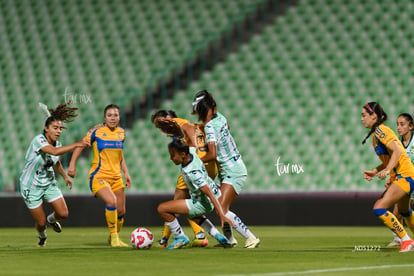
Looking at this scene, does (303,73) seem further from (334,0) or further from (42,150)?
(42,150)

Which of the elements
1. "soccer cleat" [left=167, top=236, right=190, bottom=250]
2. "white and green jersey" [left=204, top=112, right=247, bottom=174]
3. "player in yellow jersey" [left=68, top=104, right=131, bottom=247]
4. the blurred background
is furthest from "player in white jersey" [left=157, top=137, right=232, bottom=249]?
the blurred background

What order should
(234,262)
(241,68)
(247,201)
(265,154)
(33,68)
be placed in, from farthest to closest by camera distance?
(33,68), (241,68), (265,154), (247,201), (234,262)

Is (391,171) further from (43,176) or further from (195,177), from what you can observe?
(43,176)

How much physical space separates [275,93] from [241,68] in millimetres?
1201

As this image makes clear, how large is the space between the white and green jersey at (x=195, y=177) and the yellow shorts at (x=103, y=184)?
1992 millimetres

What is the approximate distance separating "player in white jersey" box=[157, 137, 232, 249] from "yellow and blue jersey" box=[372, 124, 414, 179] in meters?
2.00

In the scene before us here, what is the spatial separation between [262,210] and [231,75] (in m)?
4.17

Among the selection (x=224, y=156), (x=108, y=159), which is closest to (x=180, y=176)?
(x=224, y=156)

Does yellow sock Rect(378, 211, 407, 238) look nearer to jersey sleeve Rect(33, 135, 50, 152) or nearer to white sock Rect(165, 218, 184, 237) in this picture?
white sock Rect(165, 218, 184, 237)

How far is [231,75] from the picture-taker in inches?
837

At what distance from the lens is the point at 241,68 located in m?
21.3

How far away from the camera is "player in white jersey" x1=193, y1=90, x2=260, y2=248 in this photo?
11016 millimetres

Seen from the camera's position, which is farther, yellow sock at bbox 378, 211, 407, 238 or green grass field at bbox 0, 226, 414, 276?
yellow sock at bbox 378, 211, 407, 238

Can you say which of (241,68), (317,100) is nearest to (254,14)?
(241,68)
